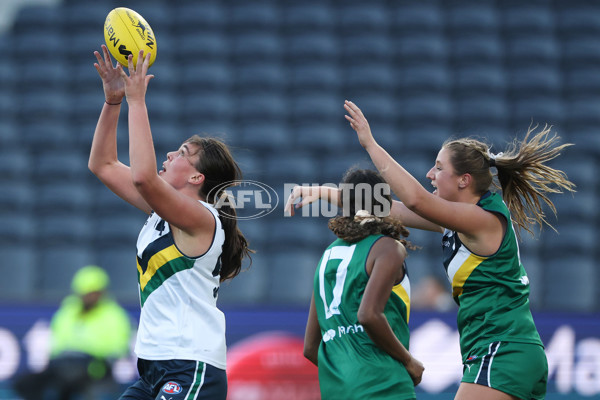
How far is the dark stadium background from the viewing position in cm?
938

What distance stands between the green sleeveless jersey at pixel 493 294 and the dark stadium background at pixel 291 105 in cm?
528

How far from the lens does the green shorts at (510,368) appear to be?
330 centimetres

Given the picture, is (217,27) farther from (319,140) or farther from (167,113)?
(319,140)

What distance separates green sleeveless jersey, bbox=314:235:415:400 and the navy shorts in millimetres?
477

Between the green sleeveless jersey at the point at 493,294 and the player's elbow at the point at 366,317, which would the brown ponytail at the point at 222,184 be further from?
the green sleeveless jersey at the point at 493,294

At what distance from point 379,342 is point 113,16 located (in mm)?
2127

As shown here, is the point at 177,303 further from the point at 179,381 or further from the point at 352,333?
the point at 352,333

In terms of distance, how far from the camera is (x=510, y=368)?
331 cm

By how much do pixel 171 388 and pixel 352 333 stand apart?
80 centimetres

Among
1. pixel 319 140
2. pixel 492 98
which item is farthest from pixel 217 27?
pixel 492 98

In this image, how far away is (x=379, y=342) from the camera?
3064mm

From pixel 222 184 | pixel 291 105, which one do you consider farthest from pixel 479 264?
pixel 291 105

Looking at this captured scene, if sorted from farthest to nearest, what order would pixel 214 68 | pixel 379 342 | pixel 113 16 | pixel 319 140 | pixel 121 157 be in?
pixel 214 68
pixel 319 140
pixel 121 157
pixel 113 16
pixel 379 342

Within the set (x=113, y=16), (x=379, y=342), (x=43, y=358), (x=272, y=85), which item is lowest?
(x=43, y=358)
